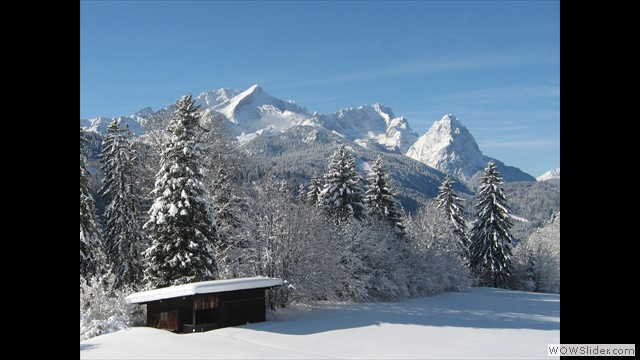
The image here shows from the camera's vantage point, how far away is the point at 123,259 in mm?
36031

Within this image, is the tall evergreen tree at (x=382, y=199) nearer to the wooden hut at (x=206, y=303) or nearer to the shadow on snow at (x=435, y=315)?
the shadow on snow at (x=435, y=315)

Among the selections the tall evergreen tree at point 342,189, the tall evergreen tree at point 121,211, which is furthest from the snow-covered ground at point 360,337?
the tall evergreen tree at point 342,189

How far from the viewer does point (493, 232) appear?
2189 inches

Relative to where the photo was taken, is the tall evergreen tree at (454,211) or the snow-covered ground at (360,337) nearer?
the snow-covered ground at (360,337)

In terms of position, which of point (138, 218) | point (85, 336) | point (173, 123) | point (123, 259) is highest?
point (173, 123)

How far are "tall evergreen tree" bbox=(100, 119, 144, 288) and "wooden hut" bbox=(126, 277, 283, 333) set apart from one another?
8201 millimetres

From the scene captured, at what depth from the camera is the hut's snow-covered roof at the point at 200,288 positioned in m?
25.8

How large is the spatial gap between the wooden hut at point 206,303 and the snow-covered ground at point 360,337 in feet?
2.81

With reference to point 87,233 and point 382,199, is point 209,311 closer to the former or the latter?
point 87,233
